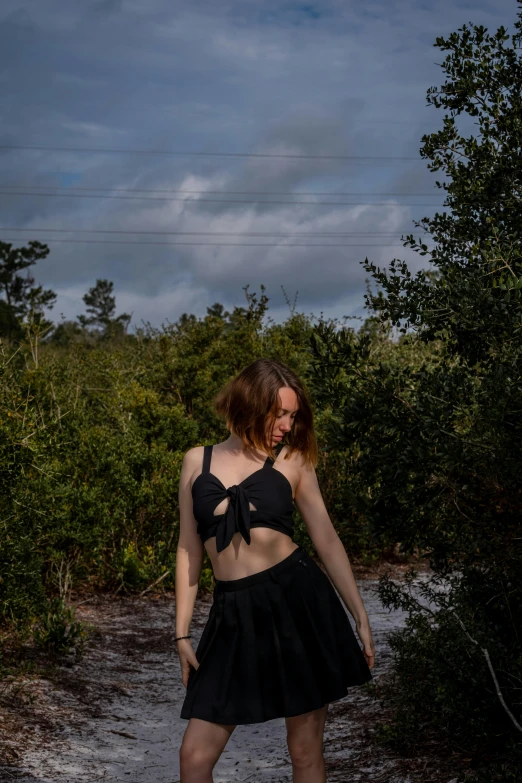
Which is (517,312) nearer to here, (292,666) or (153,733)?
(292,666)

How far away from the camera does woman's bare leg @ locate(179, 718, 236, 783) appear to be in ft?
9.01

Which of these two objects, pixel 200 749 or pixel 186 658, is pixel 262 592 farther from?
pixel 200 749

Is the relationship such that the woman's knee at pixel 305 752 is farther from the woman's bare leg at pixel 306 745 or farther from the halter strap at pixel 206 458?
the halter strap at pixel 206 458

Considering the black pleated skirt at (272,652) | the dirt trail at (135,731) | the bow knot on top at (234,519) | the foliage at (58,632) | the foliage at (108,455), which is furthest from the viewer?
the foliage at (58,632)

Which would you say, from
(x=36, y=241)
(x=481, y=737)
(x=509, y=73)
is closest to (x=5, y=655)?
(x=481, y=737)

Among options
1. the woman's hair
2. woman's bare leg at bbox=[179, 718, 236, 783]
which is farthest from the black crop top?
woman's bare leg at bbox=[179, 718, 236, 783]

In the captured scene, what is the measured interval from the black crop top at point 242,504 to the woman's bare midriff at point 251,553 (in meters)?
0.03

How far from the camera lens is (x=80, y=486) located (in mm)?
7891

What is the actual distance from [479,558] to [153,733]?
107 inches

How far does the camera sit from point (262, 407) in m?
3.14

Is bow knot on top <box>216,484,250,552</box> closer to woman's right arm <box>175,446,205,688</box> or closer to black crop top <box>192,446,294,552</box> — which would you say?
black crop top <box>192,446,294,552</box>

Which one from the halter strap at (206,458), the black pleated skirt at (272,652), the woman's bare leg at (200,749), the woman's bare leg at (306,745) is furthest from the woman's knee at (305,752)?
the halter strap at (206,458)

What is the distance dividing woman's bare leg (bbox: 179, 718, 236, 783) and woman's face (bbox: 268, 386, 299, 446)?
97cm

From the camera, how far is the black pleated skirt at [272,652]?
2.86 metres
